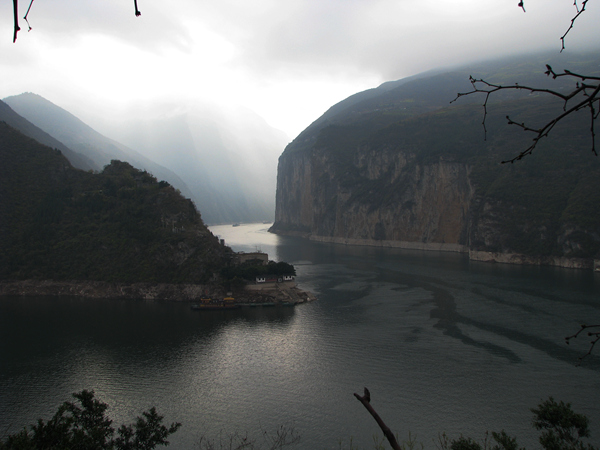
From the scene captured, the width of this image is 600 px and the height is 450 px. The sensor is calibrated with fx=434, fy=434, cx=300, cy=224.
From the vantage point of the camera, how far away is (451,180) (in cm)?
8806

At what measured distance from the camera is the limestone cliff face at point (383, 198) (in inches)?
3440

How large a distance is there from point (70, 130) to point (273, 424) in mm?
175275

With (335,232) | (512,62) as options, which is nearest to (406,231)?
(335,232)

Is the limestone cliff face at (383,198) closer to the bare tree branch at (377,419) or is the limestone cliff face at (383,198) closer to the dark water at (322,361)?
the dark water at (322,361)

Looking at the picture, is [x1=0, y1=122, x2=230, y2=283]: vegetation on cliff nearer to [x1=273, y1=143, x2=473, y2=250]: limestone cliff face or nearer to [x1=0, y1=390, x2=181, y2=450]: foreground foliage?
[x1=0, y1=390, x2=181, y2=450]: foreground foliage

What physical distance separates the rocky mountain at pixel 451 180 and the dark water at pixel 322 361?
69.5ft

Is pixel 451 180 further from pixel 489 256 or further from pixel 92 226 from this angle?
pixel 92 226

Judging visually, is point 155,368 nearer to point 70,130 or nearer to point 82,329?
point 82,329

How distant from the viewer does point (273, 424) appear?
2009cm

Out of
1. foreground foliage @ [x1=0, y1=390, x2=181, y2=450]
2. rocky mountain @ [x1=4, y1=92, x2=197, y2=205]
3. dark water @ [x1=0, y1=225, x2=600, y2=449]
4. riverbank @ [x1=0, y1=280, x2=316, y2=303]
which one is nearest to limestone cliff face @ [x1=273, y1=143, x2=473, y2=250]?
dark water @ [x1=0, y1=225, x2=600, y2=449]

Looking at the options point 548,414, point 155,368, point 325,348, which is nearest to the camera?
point 548,414

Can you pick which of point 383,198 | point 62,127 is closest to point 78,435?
point 383,198

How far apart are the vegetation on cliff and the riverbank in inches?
33.3

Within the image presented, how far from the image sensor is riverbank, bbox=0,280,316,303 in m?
45.1
